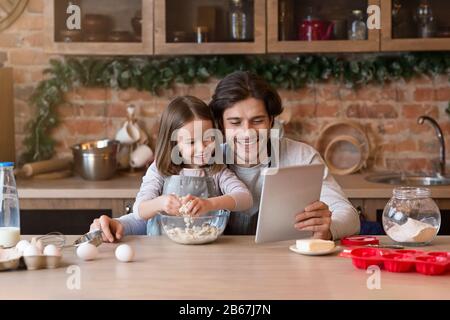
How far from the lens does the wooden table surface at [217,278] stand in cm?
190

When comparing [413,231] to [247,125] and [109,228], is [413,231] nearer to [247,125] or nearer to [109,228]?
[247,125]

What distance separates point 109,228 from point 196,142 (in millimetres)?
438

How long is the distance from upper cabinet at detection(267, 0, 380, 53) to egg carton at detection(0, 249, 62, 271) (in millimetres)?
2217

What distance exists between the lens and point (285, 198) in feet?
7.79

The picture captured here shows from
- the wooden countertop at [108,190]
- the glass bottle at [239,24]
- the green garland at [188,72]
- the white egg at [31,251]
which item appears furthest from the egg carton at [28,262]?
the green garland at [188,72]

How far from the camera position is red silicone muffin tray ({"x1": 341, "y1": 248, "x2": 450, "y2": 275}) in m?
2.05

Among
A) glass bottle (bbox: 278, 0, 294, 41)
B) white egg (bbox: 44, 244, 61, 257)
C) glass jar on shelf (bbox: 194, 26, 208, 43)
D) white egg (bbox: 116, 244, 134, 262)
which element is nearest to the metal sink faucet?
glass bottle (bbox: 278, 0, 294, 41)

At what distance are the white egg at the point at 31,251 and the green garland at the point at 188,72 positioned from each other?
2.37m

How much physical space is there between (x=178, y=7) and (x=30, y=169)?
116 centimetres

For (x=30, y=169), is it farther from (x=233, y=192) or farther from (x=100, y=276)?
(x=100, y=276)

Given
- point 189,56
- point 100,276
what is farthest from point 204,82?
point 100,276
